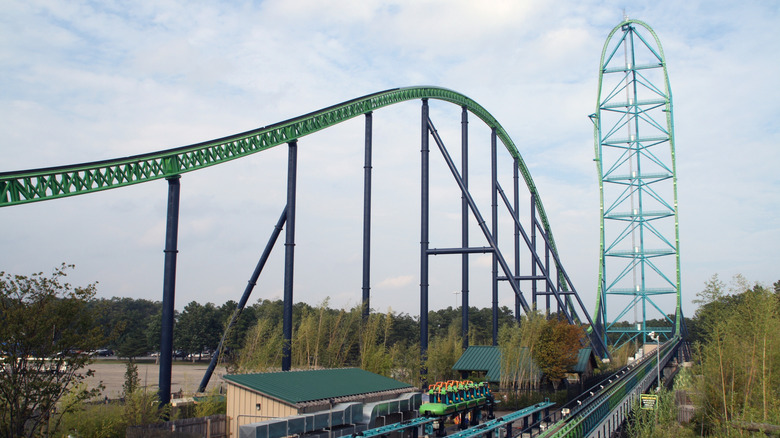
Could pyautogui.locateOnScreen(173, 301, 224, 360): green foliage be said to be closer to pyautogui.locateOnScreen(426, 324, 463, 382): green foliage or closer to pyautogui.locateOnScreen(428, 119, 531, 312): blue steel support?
pyautogui.locateOnScreen(426, 324, 463, 382): green foliage

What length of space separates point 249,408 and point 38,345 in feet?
18.1

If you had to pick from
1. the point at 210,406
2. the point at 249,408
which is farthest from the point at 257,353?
the point at 249,408

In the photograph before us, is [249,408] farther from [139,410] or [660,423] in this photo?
[660,423]

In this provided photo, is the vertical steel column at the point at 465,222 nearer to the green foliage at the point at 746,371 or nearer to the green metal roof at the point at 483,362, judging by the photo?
the green metal roof at the point at 483,362

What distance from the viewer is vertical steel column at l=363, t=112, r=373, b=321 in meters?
28.1

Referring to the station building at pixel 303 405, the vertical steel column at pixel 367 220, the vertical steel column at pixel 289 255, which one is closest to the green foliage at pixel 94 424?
the station building at pixel 303 405

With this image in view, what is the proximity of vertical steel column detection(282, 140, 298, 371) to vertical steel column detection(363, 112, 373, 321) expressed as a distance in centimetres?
462

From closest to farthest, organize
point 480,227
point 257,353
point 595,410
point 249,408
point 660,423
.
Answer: point 249,408
point 595,410
point 660,423
point 257,353
point 480,227

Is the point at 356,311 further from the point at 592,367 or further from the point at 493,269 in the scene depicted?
the point at 592,367

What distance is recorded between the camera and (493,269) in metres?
38.9

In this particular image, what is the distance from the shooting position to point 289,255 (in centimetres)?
2406

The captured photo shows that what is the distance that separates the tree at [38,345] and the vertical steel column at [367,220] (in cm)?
1555

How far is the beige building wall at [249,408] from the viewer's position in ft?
50.8

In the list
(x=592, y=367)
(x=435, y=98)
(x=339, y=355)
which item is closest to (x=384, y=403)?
(x=339, y=355)
